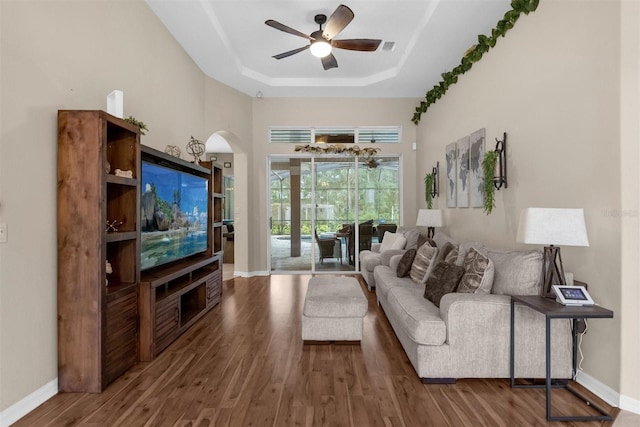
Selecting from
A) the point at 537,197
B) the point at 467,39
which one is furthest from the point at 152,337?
the point at 467,39

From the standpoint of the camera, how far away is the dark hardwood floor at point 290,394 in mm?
1992

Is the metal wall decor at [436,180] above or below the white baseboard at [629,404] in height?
above

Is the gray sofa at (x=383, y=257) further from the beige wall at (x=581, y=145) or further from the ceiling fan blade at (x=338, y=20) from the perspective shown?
the ceiling fan blade at (x=338, y=20)

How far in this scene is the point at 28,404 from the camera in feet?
6.74

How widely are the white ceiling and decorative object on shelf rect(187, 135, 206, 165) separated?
1.28 m

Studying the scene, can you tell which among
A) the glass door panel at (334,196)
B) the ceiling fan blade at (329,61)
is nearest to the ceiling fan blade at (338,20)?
the ceiling fan blade at (329,61)

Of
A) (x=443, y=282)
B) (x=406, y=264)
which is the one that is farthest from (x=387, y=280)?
(x=443, y=282)

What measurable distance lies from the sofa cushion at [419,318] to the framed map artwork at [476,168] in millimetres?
1518

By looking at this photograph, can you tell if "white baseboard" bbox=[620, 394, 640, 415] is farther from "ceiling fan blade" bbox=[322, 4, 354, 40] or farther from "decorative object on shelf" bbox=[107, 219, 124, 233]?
"decorative object on shelf" bbox=[107, 219, 124, 233]

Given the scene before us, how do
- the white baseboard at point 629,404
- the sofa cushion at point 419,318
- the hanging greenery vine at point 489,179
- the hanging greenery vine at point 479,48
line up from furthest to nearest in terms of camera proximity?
the hanging greenery vine at point 489,179, the hanging greenery vine at point 479,48, the sofa cushion at point 419,318, the white baseboard at point 629,404

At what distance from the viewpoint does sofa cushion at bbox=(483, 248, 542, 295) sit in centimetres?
242

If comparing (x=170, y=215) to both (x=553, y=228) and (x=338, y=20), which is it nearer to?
(x=338, y=20)

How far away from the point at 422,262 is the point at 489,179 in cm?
115

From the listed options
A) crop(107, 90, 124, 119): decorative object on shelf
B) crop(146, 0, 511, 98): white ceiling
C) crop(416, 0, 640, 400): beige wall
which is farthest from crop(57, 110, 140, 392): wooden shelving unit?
crop(416, 0, 640, 400): beige wall
